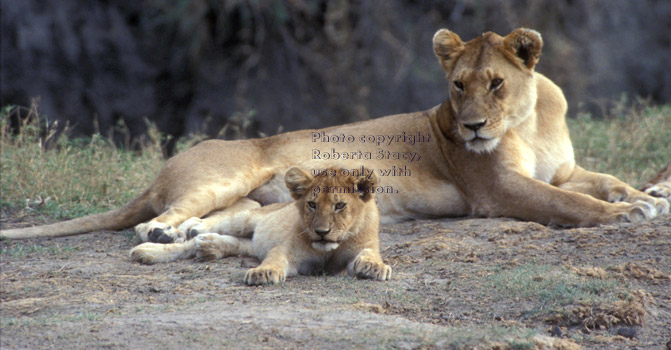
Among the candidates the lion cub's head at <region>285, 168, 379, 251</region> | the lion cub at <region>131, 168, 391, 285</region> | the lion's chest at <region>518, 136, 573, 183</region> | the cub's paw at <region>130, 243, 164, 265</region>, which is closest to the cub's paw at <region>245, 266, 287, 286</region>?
the lion cub at <region>131, 168, 391, 285</region>

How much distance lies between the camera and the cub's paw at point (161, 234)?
15.1ft

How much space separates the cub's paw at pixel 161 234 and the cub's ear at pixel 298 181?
1.01 metres

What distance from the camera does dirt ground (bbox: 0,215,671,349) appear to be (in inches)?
112

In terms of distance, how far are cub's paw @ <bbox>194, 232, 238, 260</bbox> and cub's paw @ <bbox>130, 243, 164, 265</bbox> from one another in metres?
0.20

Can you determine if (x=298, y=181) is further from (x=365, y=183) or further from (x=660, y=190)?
(x=660, y=190)

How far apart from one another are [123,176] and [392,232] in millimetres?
2189

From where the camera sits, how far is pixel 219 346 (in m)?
2.73

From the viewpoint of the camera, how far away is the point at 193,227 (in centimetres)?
471

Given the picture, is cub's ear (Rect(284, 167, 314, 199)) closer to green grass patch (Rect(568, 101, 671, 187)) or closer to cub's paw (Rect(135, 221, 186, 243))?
cub's paw (Rect(135, 221, 186, 243))

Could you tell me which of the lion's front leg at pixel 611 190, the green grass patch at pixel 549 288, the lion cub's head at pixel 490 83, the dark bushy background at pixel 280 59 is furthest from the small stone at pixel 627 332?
the dark bushy background at pixel 280 59

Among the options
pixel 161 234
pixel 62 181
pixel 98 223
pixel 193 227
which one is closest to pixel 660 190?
pixel 193 227

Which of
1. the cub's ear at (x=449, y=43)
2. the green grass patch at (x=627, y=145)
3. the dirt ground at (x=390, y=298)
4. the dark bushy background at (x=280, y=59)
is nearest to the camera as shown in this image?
the dirt ground at (x=390, y=298)

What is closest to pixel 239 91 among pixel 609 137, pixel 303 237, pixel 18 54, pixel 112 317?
pixel 18 54

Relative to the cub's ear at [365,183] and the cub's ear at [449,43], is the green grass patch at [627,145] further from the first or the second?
the cub's ear at [365,183]
